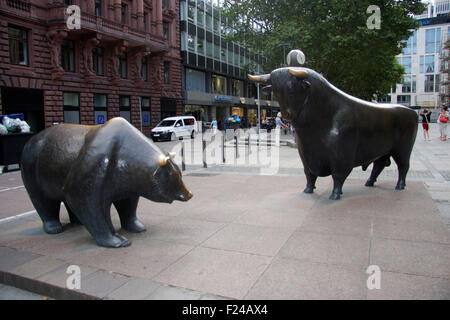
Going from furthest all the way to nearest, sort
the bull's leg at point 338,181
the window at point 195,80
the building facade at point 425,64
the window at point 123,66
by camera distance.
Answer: the building facade at point 425,64, the window at point 195,80, the window at point 123,66, the bull's leg at point 338,181

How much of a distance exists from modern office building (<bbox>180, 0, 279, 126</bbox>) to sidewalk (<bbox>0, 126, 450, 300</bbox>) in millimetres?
28965

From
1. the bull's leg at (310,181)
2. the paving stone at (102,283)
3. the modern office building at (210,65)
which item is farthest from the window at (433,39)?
the paving stone at (102,283)

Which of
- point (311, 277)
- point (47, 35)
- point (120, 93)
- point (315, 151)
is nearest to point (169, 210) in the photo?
point (315, 151)

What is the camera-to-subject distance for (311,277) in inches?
138

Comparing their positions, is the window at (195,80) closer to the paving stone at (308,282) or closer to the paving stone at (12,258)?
the paving stone at (12,258)

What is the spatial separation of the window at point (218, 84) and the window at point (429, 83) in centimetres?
5927

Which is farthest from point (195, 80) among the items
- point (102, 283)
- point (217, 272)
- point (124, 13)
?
point (102, 283)

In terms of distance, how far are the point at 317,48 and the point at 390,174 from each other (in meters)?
18.1

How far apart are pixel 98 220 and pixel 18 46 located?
2113 cm

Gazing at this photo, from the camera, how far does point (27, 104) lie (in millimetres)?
21516

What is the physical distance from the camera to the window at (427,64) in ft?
277

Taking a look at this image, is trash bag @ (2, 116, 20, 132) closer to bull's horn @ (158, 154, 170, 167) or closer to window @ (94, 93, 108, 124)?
bull's horn @ (158, 154, 170, 167)

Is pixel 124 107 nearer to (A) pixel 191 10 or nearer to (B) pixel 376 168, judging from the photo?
(A) pixel 191 10
